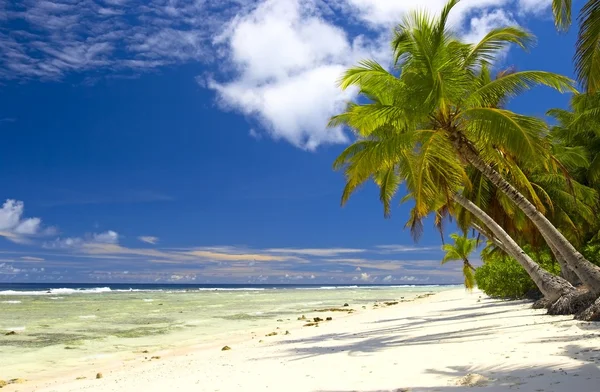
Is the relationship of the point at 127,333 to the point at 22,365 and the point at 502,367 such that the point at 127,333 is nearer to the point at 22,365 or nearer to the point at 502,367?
the point at 22,365

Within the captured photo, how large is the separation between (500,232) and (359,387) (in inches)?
326

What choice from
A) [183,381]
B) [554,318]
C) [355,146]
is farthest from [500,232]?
[183,381]

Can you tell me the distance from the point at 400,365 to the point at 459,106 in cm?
699

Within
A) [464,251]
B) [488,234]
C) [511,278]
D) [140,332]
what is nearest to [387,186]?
[488,234]

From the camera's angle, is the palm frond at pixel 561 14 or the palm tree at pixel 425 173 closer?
the palm frond at pixel 561 14

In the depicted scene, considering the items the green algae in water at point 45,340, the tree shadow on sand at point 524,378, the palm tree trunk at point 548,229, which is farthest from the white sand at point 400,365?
the green algae in water at point 45,340

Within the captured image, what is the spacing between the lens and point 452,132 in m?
11.6

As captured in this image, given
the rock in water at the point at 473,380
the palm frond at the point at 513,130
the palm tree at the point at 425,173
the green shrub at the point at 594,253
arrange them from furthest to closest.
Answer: the green shrub at the point at 594,253
the palm tree at the point at 425,173
the palm frond at the point at 513,130
the rock in water at the point at 473,380

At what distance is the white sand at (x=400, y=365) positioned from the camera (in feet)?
19.4

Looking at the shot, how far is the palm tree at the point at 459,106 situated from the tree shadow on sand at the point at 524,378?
5.00m

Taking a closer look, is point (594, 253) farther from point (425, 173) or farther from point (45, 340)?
point (45, 340)

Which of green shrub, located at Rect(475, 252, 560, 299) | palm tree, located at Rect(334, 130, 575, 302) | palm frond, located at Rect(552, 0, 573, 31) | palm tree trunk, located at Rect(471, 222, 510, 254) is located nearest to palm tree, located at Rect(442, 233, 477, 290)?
green shrub, located at Rect(475, 252, 560, 299)

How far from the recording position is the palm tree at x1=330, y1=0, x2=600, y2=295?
10695mm

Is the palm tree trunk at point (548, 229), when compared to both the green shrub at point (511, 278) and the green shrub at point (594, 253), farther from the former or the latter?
the green shrub at point (511, 278)
